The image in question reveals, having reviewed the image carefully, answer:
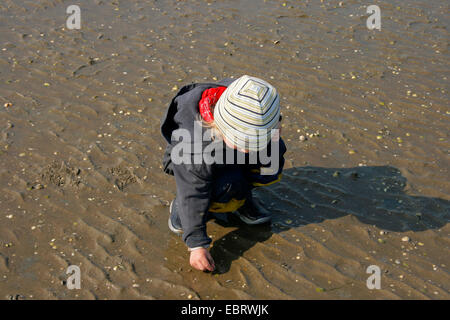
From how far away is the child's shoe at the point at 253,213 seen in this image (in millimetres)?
3961

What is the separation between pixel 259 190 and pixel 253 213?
0.48 metres

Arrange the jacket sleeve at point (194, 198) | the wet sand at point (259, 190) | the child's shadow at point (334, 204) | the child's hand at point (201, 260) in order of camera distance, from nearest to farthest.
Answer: the jacket sleeve at point (194, 198)
the child's hand at point (201, 260)
the wet sand at point (259, 190)
the child's shadow at point (334, 204)

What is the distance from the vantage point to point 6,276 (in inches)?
138

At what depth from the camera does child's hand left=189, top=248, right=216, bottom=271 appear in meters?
3.47

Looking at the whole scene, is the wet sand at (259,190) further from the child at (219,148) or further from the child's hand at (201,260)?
the child at (219,148)

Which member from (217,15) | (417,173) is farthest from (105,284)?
(217,15)

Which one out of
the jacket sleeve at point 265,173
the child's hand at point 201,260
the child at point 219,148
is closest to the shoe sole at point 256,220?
the child at point 219,148

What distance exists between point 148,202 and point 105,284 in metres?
0.94

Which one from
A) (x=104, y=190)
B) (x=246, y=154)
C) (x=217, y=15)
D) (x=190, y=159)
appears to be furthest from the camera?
(x=217, y=15)

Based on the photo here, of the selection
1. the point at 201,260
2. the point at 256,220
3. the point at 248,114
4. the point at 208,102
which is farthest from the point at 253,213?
the point at 248,114

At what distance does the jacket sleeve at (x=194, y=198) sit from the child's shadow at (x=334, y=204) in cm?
36

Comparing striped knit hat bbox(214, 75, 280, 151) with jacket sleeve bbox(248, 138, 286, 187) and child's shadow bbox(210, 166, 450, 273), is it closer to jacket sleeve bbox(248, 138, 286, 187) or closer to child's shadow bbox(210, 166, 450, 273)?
jacket sleeve bbox(248, 138, 286, 187)

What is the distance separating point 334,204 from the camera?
424 centimetres

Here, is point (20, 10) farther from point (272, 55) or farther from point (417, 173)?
point (417, 173)
